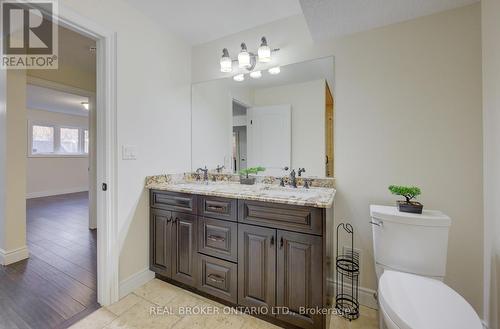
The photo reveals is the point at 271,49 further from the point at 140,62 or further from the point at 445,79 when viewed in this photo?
the point at 445,79

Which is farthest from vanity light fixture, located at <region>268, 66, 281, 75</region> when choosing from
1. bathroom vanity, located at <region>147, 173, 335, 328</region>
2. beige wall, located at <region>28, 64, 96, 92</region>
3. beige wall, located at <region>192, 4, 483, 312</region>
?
beige wall, located at <region>28, 64, 96, 92</region>

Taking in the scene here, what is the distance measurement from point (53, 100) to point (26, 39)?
11.7 feet

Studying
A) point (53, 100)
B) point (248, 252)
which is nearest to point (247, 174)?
point (248, 252)

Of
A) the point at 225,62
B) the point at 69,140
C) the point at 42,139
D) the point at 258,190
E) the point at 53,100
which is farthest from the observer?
the point at 69,140

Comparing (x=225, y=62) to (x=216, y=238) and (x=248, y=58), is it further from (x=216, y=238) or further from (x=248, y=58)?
(x=216, y=238)

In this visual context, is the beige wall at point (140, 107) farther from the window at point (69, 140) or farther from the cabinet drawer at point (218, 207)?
the window at point (69, 140)

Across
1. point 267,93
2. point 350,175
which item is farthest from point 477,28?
point 267,93

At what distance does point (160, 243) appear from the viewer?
6.25 feet

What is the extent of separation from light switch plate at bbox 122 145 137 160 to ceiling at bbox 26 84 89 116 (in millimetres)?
2958

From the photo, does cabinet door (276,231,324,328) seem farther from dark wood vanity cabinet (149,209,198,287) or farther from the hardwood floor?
the hardwood floor

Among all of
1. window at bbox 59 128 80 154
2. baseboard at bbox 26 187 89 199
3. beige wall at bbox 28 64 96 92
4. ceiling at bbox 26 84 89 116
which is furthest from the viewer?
window at bbox 59 128 80 154

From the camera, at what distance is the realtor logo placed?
1.76m

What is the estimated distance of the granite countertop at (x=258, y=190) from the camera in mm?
1354

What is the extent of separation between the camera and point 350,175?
173cm
